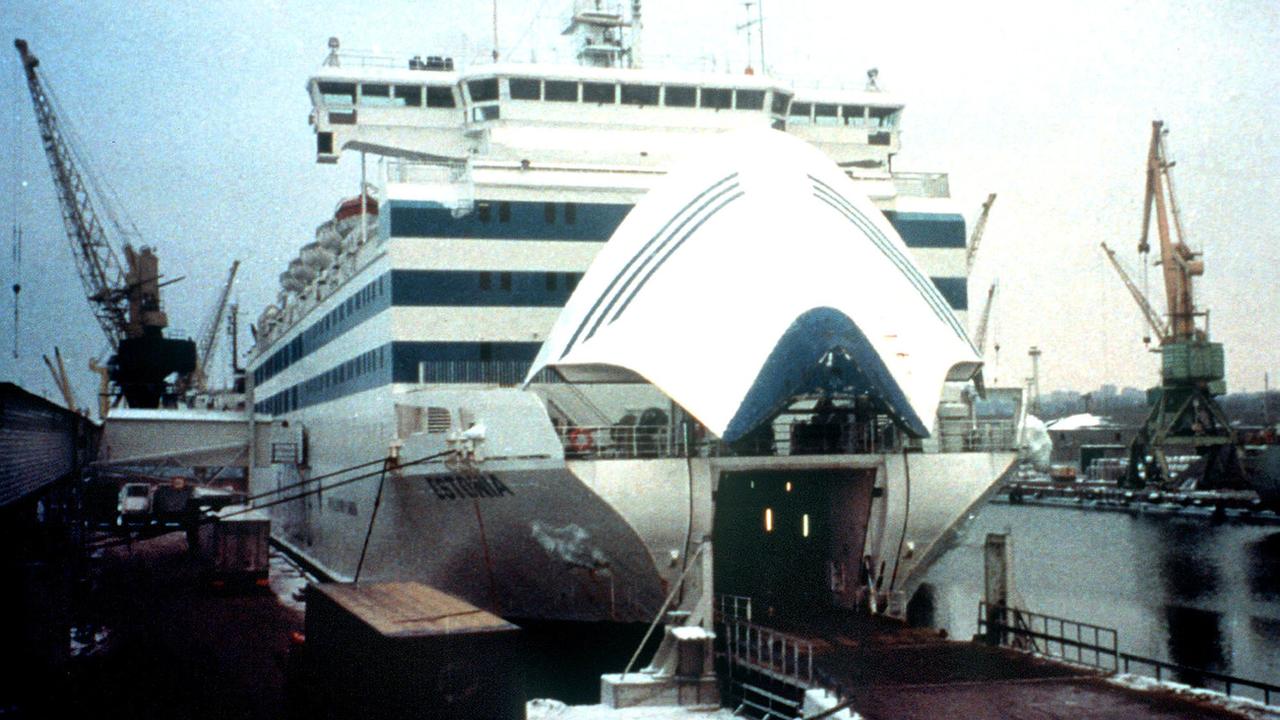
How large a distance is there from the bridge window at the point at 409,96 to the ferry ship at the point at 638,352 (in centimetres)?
5

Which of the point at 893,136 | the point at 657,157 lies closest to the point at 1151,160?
the point at 893,136

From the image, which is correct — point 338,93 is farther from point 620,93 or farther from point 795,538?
point 795,538

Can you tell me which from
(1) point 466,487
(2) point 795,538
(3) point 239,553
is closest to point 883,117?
(2) point 795,538

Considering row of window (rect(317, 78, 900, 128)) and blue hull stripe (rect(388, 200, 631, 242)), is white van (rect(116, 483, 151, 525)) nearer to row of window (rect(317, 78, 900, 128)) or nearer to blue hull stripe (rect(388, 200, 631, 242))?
row of window (rect(317, 78, 900, 128))

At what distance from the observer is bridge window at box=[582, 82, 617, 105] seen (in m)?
30.6

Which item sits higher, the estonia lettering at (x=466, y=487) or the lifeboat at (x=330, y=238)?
the lifeboat at (x=330, y=238)

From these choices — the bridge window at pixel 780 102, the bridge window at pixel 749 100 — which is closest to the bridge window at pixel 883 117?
the bridge window at pixel 780 102

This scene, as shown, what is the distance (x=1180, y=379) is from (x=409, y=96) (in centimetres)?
6154

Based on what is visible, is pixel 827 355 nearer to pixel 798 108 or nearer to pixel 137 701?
pixel 137 701

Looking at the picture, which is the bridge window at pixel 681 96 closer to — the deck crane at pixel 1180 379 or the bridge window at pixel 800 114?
the bridge window at pixel 800 114

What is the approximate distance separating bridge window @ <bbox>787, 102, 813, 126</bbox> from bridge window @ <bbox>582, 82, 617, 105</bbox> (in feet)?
18.1

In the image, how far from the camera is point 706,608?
64.6 ft

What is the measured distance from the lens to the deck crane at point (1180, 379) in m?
78.2

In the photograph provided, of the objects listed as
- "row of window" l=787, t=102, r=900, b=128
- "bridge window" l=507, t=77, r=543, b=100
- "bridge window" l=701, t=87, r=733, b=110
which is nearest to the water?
"row of window" l=787, t=102, r=900, b=128
